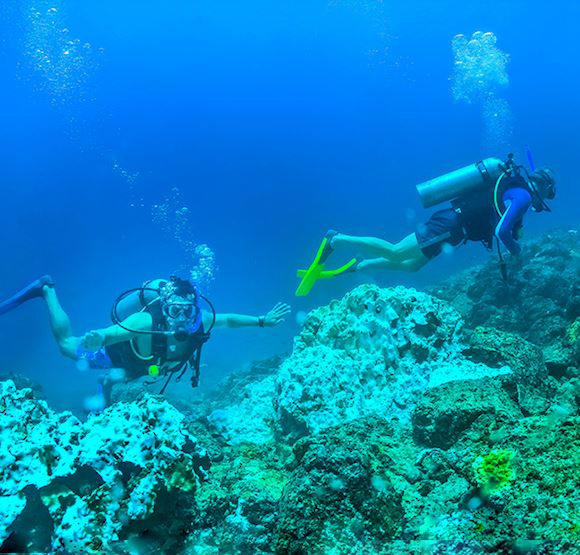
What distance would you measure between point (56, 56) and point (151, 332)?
9091 centimetres

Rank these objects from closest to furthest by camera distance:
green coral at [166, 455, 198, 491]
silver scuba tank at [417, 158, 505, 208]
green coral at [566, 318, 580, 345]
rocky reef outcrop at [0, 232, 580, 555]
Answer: rocky reef outcrop at [0, 232, 580, 555] < green coral at [166, 455, 198, 491] < green coral at [566, 318, 580, 345] < silver scuba tank at [417, 158, 505, 208]

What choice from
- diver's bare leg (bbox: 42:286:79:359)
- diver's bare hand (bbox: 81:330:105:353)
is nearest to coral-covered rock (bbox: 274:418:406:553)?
diver's bare hand (bbox: 81:330:105:353)

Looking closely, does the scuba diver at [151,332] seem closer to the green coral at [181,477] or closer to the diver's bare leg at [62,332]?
the diver's bare leg at [62,332]

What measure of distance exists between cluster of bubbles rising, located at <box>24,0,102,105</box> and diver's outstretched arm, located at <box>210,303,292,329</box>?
75.9 m

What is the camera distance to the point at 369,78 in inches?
5837

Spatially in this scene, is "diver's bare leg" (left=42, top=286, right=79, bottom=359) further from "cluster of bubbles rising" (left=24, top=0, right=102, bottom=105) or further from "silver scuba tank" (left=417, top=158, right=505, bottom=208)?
"cluster of bubbles rising" (left=24, top=0, right=102, bottom=105)

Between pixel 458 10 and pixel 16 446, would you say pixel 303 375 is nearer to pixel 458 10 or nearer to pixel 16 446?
pixel 16 446

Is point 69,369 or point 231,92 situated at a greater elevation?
point 231,92

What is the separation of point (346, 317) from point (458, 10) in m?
135

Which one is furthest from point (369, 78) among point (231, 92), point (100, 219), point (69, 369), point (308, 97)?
point (69, 369)

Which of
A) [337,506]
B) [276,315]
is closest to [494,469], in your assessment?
[337,506]

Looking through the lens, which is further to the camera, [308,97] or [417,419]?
[308,97]

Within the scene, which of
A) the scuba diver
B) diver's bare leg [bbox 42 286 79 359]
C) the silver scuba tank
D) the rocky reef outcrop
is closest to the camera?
the rocky reef outcrop

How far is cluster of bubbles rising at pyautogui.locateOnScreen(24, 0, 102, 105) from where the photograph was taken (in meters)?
68.6
